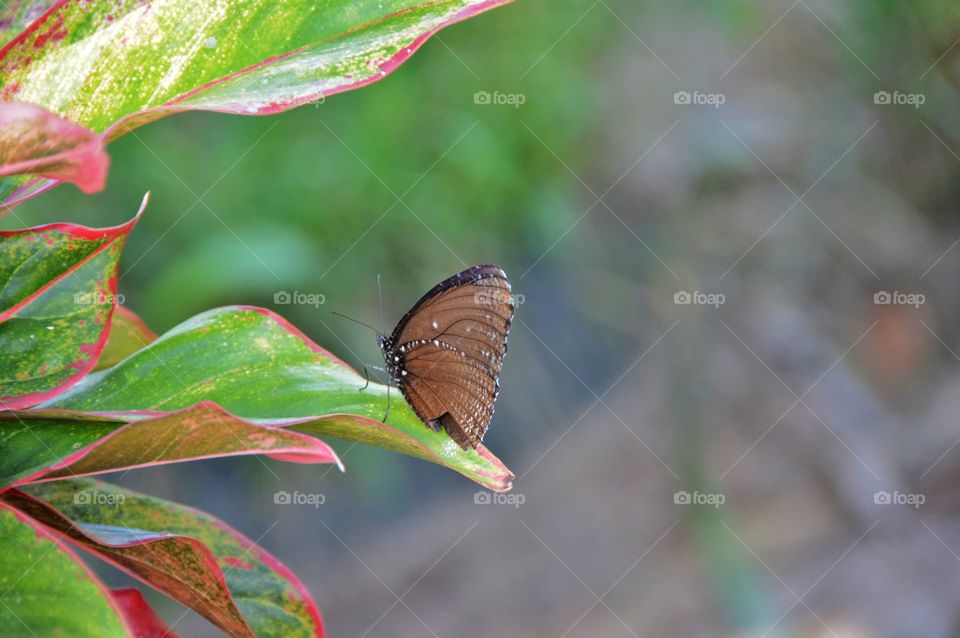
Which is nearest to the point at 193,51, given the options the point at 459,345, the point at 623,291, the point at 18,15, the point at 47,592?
the point at 18,15

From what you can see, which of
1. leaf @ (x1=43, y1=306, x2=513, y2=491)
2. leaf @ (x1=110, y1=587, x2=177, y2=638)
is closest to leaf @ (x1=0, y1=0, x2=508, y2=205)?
leaf @ (x1=43, y1=306, x2=513, y2=491)

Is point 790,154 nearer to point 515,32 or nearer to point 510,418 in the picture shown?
point 515,32

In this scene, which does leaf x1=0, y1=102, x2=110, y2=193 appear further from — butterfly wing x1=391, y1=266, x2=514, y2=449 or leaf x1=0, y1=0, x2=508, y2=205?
butterfly wing x1=391, y1=266, x2=514, y2=449

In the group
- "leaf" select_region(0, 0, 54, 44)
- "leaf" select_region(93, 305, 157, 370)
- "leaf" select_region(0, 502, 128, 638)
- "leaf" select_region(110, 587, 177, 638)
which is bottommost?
"leaf" select_region(110, 587, 177, 638)

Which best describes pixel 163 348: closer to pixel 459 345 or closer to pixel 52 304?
pixel 52 304

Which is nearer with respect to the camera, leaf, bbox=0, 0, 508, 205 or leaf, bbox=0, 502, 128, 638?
leaf, bbox=0, 502, 128, 638

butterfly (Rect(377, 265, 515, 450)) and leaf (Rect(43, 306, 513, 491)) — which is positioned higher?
leaf (Rect(43, 306, 513, 491))

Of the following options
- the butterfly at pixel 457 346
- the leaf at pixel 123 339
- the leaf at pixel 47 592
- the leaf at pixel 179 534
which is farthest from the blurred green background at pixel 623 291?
the leaf at pixel 47 592
